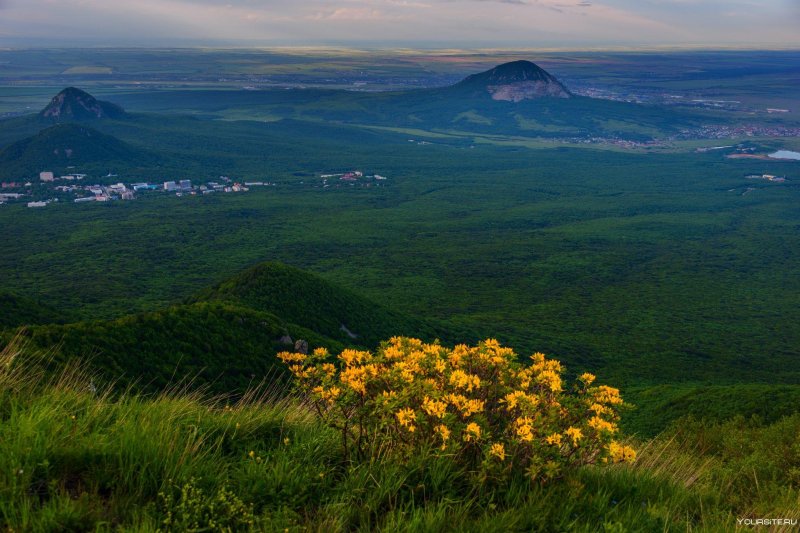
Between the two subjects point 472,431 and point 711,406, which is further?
point 711,406

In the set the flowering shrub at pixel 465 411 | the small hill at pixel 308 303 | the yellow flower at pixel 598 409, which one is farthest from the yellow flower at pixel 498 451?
the small hill at pixel 308 303

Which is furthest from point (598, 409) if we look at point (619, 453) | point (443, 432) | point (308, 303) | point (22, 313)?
point (308, 303)

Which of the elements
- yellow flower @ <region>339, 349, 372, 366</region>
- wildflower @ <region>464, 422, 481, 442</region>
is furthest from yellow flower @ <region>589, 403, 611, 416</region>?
yellow flower @ <region>339, 349, 372, 366</region>

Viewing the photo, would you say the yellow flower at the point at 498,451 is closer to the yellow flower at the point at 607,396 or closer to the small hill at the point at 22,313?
the yellow flower at the point at 607,396

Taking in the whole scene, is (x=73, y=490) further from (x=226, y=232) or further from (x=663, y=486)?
(x=226, y=232)

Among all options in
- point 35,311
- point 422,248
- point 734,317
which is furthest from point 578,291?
point 35,311

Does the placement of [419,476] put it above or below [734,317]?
above

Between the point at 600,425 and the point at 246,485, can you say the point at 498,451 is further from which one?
the point at 246,485
